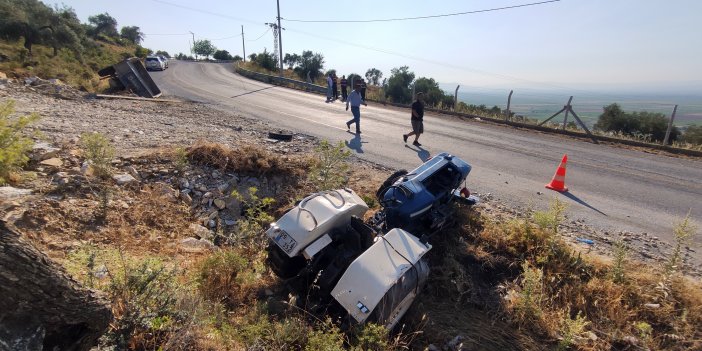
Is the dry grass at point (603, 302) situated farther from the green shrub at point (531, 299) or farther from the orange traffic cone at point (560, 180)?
the orange traffic cone at point (560, 180)

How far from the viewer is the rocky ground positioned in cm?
488

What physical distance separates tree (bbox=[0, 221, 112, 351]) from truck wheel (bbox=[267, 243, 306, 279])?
152 centimetres

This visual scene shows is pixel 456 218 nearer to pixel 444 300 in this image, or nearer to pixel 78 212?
pixel 444 300

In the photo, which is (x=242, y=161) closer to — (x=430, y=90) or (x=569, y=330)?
(x=569, y=330)

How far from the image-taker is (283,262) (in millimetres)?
3465

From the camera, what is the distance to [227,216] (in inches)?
226

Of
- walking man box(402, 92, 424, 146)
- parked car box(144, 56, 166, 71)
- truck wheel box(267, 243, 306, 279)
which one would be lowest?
truck wheel box(267, 243, 306, 279)

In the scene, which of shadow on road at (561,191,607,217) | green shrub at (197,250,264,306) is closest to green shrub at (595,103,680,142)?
shadow on road at (561,191,607,217)

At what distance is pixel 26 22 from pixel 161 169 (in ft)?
74.8

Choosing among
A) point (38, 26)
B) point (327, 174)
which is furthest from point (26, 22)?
point (327, 174)

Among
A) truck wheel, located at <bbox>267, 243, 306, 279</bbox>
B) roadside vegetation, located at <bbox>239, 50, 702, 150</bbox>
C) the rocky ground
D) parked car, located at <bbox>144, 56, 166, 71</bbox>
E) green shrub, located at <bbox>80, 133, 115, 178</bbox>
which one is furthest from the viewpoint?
parked car, located at <bbox>144, 56, 166, 71</bbox>

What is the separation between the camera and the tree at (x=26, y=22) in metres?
20.1

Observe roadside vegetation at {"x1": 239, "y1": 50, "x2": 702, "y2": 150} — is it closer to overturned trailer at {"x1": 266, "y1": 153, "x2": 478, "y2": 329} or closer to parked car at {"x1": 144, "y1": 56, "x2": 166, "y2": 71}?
parked car at {"x1": 144, "y1": 56, "x2": 166, "y2": 71}

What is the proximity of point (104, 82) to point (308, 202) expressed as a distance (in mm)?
18566
